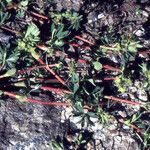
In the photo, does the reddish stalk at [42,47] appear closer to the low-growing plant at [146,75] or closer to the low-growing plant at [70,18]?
the low-growing plant at [70,18]

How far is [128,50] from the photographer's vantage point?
248 cm

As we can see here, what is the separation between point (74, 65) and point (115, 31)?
0.52m

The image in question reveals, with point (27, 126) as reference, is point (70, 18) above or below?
above

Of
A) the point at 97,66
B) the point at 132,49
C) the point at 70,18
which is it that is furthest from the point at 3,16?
the point at 132,49

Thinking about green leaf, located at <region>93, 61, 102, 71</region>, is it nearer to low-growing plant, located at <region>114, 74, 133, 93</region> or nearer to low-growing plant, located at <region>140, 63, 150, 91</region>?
low-growing plant, located at <region>114, 74, 133, 93</region>

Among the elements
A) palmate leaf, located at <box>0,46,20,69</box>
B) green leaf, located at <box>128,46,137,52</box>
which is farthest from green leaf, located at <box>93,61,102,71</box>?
palmate leaf, located at <box>0,46,20,69</box>

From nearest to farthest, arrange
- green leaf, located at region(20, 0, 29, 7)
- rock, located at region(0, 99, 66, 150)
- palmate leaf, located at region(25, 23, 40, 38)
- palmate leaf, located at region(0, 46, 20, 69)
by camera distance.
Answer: rock, located at region(0, 99, 66, 150) < palmate leaf, located at region(0, 46, 20, 69) < palmate leaf, located at region(25, 23, 40, 38) < green leaf, located at region(20, 0, 29, 7)

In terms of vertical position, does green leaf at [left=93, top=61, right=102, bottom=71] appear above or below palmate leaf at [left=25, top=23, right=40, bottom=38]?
below

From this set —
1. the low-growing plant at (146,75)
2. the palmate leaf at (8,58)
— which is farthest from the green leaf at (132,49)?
the palmate leaf at (8,58)

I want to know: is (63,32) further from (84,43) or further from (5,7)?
(5,7)

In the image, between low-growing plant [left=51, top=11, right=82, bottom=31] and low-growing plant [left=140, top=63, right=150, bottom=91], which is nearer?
low-growing plant [left=140, top=63, right=150, bottom=91]

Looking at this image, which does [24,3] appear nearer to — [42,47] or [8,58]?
[42,47]

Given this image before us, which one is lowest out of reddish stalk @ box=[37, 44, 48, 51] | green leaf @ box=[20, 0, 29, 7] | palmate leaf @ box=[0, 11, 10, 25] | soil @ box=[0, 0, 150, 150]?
soil @ box=[0, 0, 150, 150]

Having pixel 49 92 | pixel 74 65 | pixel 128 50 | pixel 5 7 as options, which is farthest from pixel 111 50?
pixel 5 7
